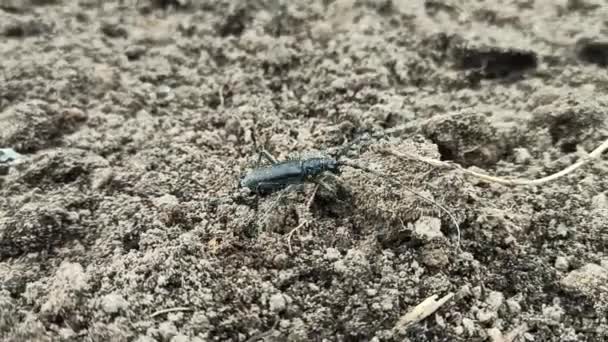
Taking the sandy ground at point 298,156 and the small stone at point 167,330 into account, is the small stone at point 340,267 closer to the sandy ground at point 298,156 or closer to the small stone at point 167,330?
the sandy ground at point 298,156

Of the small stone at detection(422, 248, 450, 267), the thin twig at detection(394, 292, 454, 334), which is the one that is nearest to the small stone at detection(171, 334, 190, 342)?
the thin twig at detection(394, 292, 454, 334)

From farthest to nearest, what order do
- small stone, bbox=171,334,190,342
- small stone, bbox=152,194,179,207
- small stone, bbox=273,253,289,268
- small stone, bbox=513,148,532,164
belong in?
1. small stone, bbox=513,148,532,164
2. small stone, bbox=152,194,179,207
3. small stone, bbox=273,253,289,268
4. small stone, bbox=171,334,190,342

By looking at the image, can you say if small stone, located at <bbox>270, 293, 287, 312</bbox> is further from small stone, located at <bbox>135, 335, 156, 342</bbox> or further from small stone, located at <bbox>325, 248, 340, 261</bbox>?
small stone, located at <bbox>135, 335, 156, 342</bbox>

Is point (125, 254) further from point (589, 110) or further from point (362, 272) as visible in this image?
point (589, 110)

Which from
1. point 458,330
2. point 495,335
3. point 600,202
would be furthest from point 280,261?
point 600,202

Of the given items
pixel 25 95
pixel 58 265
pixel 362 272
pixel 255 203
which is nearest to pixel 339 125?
pixel 255 203

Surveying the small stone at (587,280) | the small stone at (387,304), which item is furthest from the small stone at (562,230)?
the small stone at (387,304)
